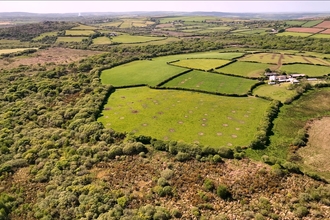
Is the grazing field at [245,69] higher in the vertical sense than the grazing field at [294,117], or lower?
higher

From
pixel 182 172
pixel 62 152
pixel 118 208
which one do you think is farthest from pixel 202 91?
pixel 118 208

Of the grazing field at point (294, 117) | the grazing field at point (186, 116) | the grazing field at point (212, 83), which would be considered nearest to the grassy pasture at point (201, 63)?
the grazing field at point (212, 83)

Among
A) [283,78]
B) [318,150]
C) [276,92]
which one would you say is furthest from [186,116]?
[283,78]

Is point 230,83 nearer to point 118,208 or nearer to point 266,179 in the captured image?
point 266,179

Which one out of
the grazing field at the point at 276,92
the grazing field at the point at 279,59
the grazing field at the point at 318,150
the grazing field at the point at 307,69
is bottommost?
the grazing field at the point at 318,150

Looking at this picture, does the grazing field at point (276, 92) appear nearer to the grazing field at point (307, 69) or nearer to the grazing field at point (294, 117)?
the grazing field at point (294, 117)

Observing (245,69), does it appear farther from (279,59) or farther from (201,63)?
(279,59)
